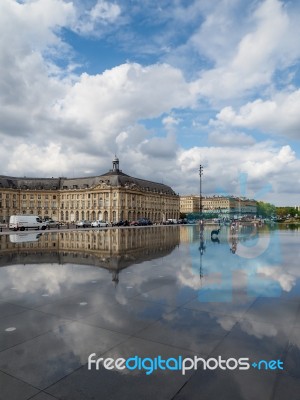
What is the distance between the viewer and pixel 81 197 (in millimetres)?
139375

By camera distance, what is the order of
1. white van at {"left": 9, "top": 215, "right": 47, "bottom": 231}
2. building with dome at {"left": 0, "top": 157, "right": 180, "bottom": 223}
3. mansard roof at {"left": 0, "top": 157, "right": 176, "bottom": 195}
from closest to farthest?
1. white van at {"left": 9, "top": 215, "right": 47, "bottom": 231}
2. building with dome at {"left": 0, "top": 157, "right": 180, "bottom": 223}
3. mansard roof at {"left": 0, "top": 157, "right": 176, "bottom": 195}

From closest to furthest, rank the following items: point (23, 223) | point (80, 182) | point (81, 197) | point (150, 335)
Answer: point (150, 335), point (23, 223), point (81, 197), point (80, 182)

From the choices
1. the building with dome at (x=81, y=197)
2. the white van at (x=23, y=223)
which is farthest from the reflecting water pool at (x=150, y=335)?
the building with dome at (x=81, y=197)

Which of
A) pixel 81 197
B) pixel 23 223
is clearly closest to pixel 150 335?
pixel 23 223

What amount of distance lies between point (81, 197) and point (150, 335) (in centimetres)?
13592

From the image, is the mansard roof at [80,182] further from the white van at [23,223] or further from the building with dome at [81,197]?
the white van at [23,223]

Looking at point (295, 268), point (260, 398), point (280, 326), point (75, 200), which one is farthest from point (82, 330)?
point (75, 200)

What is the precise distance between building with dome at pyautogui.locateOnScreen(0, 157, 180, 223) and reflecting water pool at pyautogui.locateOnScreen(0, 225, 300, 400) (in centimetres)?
11608

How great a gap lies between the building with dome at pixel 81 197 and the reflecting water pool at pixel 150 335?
11608cm

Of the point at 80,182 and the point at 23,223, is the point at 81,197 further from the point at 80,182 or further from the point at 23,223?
the point at 23,223

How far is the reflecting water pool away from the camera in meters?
5.12

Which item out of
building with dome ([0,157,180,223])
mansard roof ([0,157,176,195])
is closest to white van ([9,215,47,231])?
building with dome ([0,157,180,223])

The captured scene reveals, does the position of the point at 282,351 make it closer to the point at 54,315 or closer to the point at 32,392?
the point at 32,392

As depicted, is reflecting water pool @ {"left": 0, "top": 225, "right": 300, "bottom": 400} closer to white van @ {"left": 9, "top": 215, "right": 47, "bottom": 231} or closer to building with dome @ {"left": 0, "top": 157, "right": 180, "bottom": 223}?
white van @ {"left": 9, "top": 215, "right": 47, "bottom": 231}
